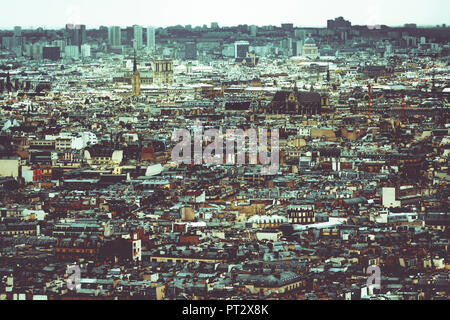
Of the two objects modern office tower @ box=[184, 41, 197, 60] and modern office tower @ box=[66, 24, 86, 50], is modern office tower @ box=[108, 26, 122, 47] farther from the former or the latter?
modern office tower @ box=[184, 41, 197, 60]

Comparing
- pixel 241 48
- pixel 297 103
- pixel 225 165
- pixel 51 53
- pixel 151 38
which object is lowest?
pixel 225 165

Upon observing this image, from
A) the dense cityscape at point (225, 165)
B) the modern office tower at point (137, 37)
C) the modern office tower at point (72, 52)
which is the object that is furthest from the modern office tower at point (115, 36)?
the modern office tower at point (72, 52)

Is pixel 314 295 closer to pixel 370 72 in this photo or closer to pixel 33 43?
pixel 33 43

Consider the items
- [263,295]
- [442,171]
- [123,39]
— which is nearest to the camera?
[263,295]

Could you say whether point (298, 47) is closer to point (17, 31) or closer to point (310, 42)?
point (310, 42)

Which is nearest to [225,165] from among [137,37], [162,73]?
[137,37]

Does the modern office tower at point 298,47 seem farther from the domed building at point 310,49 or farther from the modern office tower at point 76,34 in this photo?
the modern office tower at point 76,34
